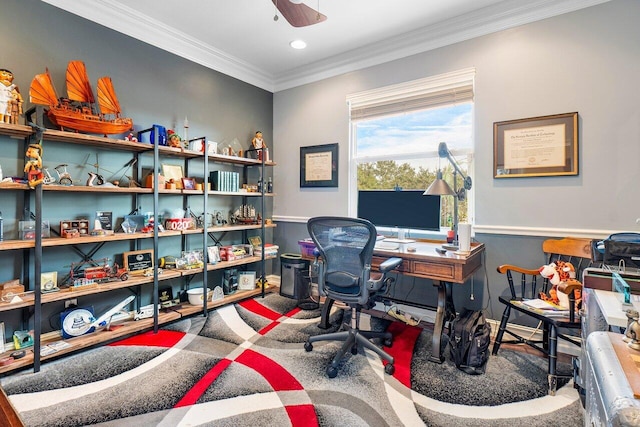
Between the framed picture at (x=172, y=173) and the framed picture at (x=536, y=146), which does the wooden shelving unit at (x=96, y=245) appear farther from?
the framed picture at (x=536, y=146)

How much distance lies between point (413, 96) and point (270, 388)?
9.03 feet

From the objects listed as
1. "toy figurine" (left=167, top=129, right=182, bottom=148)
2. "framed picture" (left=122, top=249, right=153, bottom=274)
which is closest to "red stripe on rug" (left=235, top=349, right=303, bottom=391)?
"framed picture" (left=122, top=249, right=153, bottom=274)

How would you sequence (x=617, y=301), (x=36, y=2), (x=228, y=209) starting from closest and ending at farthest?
(x=617, y=301), (x=36, y=2), (x=228, y=209)

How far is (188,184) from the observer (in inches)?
116

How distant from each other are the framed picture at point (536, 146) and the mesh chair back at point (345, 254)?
1419 mm

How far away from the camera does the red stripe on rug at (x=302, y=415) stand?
61.9 inches

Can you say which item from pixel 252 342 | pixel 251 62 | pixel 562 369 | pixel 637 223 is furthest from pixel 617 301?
pixel 251 62

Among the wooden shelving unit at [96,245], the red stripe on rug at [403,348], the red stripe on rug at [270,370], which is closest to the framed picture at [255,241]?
the wooden shelving unit at [96,245]

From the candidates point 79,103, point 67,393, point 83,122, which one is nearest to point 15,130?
point 83,122

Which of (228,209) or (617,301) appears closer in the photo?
(617,301)

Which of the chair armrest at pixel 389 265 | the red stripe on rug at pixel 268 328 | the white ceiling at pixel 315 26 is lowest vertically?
the red stripe on rug at pixel 268 328

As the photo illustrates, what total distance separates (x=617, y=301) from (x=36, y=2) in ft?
12.7

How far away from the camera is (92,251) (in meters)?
2.53

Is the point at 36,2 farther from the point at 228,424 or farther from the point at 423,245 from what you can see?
the point at 423,245
